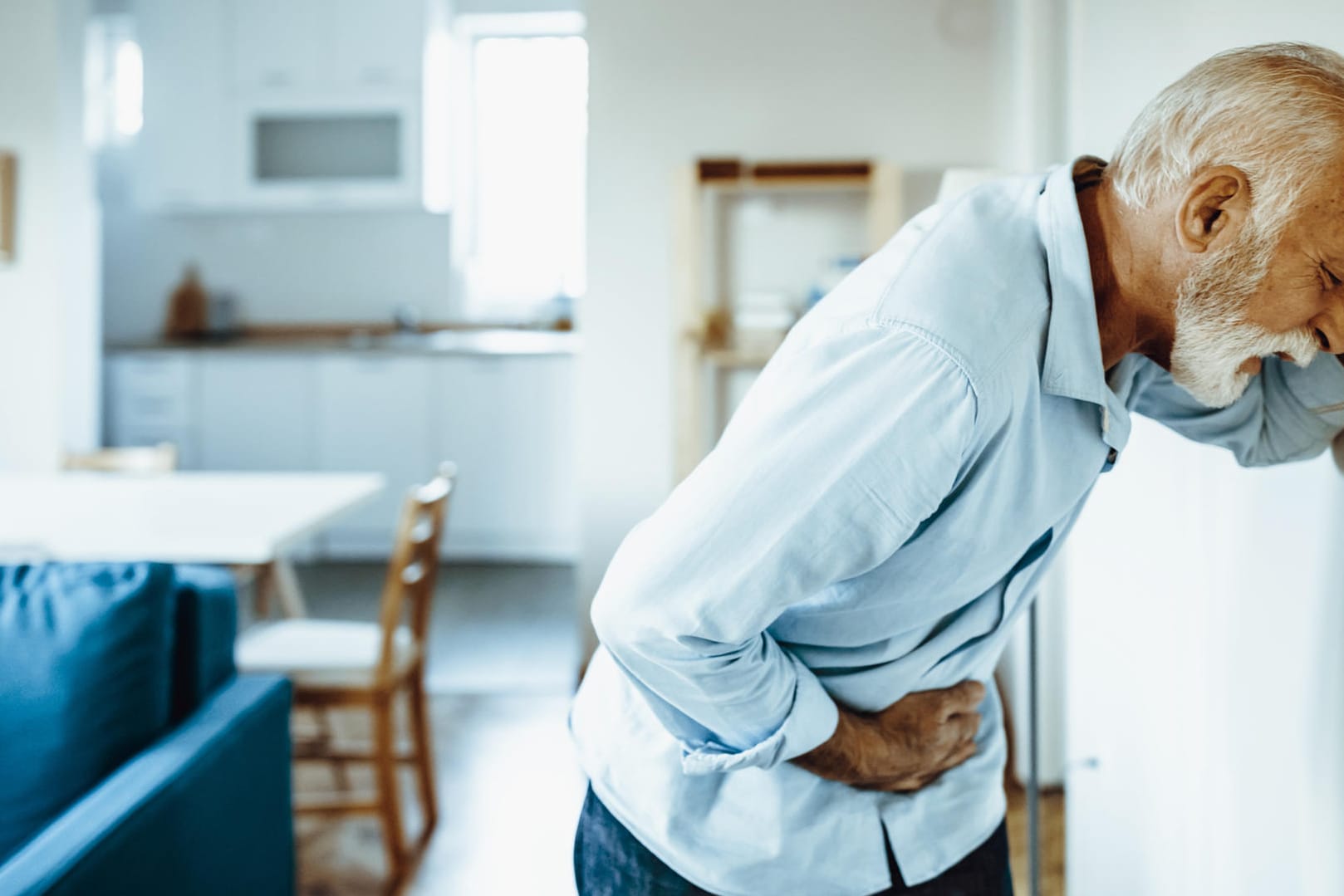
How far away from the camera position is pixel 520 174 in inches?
233

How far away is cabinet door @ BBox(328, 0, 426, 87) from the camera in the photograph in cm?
534

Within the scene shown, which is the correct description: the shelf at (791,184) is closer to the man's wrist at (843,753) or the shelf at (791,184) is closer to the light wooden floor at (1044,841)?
the light wooden floor at (1044,841)

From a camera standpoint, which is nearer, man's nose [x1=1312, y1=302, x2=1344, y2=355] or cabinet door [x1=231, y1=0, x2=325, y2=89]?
man's nose [x1=1312, y1=302, x2=1344, y2=355]

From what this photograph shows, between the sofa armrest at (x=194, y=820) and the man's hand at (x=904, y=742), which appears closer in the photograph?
the man's hand at (x=904, y=742)

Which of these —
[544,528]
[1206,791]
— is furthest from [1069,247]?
[544,528]

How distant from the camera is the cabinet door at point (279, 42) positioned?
5336 mm

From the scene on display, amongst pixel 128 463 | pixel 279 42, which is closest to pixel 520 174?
pixel 279 42

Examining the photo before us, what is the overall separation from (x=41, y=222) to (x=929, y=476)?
4668 millimetres

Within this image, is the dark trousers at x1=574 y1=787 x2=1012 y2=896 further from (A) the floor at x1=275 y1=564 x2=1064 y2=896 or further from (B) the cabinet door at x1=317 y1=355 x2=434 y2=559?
(B) the cabinet door at x1=317 y1=355 x2=434 y2=559

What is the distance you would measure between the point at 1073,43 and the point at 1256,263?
1.55 meters

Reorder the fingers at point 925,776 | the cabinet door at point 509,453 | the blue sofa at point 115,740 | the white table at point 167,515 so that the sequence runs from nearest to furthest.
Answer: the fingers at point 925,776 < the blue sofa at point 115,740 < the white table at point 167,515 < the cabinet door at point 509,453

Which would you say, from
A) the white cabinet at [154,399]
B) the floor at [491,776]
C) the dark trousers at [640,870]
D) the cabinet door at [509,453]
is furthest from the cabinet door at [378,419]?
the dark trousers at [640,870]

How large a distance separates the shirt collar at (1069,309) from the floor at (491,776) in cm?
185

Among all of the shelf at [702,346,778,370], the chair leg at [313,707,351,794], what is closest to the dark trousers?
the chair leg at [313,707,351,794]
